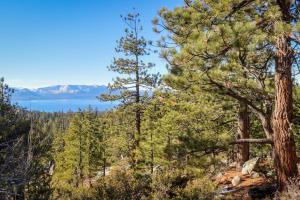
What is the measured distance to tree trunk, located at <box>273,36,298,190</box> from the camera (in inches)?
305

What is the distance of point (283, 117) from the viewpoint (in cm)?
781

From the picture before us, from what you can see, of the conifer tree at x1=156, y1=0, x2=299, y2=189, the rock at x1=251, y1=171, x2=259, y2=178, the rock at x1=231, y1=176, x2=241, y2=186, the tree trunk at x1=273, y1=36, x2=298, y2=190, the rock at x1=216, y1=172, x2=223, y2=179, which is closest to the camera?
the conifer tree at x1=156, y1=0, x2=299, y2=189

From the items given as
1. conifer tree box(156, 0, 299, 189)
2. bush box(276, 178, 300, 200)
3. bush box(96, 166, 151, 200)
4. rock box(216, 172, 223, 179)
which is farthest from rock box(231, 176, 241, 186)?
bush box(276, 178, 300, 200)

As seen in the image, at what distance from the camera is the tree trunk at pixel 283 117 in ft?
25.4

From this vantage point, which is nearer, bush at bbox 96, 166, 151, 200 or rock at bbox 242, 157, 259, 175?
bush at bbox 96, 166, 151, 200

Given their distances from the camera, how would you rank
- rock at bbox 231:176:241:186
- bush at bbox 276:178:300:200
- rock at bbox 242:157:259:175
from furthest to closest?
rock at bbox 242:157:259:175
rock at bbox 231:176:241:186
bush at bbox 276:178:300:200

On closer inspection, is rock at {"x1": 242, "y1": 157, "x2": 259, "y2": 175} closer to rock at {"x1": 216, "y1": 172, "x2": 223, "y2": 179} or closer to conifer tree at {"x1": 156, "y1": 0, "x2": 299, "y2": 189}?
rock at {"x1": 216, "y1": 172, "x2": 223, "y2": 179}

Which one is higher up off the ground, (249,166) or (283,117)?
(283,117)

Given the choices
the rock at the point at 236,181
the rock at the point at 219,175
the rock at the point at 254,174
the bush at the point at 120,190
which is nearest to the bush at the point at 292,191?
the bush at the point at 120,190

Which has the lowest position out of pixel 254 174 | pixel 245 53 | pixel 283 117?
pixel 254 174

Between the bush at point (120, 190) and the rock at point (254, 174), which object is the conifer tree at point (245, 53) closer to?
the bush at point (120, 190)

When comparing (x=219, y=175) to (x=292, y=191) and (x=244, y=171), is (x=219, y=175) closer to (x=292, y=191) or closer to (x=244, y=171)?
(x=244, y=171)

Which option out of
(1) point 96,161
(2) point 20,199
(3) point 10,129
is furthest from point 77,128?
(2) point 20,199

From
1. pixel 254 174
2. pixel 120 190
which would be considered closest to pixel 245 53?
pixel 120 190
